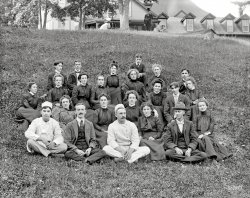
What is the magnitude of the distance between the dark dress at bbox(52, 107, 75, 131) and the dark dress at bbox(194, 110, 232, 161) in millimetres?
4025

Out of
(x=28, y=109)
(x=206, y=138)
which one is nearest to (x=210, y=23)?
(x=28, y=109)

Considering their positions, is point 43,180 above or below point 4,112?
below

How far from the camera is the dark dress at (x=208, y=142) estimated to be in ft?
39.0

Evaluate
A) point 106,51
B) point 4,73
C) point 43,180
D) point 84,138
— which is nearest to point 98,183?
point 43,180

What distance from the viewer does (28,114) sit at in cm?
1390

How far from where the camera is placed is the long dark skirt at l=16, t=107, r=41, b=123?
13750 mm

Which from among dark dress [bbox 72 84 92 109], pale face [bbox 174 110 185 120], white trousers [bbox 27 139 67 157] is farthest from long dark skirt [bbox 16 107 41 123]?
pale face [bbox 174 110 185 120]

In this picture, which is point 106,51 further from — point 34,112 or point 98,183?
point 98,183

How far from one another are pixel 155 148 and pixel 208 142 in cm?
160

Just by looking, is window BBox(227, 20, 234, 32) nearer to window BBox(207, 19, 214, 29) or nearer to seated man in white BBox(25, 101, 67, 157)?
window BBox(207, 19, 214, 29)

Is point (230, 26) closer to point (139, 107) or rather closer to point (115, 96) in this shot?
point (115, 96)

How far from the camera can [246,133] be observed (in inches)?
581

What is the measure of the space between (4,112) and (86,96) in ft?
10.4

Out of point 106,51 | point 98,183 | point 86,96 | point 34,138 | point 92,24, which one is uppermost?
point 92,24
